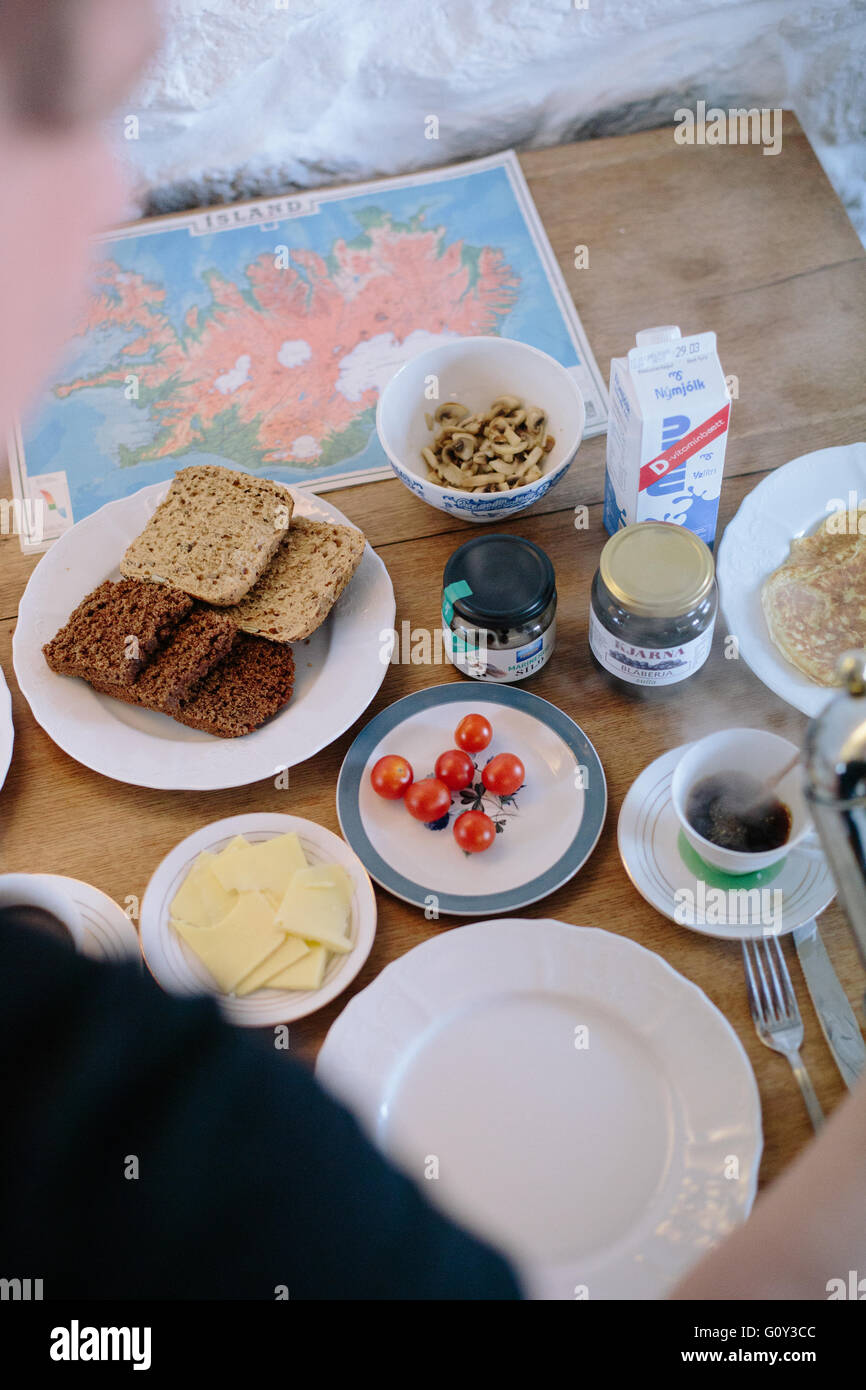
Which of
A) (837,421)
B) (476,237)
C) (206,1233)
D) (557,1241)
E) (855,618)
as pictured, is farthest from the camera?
(476,237)

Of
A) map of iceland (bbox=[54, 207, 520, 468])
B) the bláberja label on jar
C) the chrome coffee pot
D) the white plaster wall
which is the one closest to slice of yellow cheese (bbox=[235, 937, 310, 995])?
the bláberja label on jar

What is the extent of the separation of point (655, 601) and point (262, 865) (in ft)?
1.62

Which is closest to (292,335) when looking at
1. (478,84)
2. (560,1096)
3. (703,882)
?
(478,84)

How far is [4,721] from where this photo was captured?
1.22m

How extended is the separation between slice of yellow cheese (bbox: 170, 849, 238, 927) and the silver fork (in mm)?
530

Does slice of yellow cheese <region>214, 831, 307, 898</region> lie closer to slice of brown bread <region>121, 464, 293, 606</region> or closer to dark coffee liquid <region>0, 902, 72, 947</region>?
dark coffee liquid <region>0, 902, 72, 947</region>

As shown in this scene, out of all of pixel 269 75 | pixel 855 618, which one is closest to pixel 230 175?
pixel 269 75

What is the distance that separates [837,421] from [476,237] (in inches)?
25.3

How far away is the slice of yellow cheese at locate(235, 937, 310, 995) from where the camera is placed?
3.35 feet

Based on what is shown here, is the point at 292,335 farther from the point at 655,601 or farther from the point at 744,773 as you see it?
the point at 744,773

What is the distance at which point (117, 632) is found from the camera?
1.20 meters

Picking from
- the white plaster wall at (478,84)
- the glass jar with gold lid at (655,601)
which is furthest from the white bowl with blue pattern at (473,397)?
the white plaster wall at (478,84)

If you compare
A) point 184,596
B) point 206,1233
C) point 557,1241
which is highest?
point 184,596
